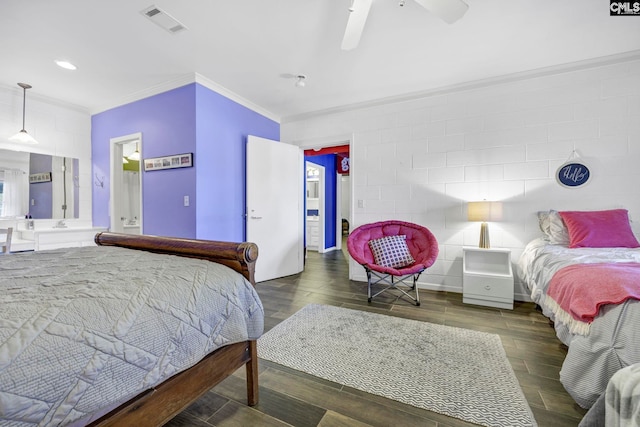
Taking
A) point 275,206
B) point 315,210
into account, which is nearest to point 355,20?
point 275,206

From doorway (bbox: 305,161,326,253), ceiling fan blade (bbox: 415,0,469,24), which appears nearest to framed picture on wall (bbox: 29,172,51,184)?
doorway (bbox: 305,161,326,253)

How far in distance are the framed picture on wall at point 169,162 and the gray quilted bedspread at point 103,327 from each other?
6.24ft

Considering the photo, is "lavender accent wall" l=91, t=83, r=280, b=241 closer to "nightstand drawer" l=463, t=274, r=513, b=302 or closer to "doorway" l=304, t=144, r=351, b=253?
"doorway" l=304, t=144, r=351, b=253

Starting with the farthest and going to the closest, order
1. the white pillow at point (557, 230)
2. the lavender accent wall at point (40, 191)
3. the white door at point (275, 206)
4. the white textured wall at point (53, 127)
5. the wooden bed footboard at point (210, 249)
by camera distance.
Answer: the white door at point (275, 206)
the lavender accent wall at point (40, 191)
the white textured wall at point (53, 127)
the white pillow at point (557, 230)
the wooden bed footboard at point (210, 249)

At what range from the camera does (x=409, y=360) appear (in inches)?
71.4

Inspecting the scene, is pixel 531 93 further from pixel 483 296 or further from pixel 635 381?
pixel 635 381

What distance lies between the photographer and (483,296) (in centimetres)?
282

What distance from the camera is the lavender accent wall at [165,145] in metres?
3.10

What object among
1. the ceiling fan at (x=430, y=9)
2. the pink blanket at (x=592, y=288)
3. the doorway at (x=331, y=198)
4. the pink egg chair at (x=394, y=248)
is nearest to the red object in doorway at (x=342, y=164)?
the doorway at (x=331, y=198)

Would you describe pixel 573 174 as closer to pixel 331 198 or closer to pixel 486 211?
pixel 486 211

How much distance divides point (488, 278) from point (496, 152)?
1468 millimetres

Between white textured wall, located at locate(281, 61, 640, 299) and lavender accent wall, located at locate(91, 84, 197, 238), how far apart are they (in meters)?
2.10

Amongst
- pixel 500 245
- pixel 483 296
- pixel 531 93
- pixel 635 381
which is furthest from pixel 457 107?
pixel 635 381

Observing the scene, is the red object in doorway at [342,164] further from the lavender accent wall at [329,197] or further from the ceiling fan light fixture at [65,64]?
the ceiling fan light fixture at [65,64]
